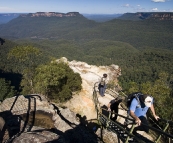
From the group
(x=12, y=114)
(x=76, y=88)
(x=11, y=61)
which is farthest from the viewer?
(x=11, y=61)

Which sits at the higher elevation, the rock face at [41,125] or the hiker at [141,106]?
the hiker at [141,106]

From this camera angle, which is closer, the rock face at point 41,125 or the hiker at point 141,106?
the hiker at point 141,106

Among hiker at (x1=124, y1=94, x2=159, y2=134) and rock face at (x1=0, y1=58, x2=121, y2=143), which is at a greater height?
hiker at (x1=124, y1=94, x2=159, y2=134)

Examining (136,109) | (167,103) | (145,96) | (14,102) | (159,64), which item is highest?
(145,96)

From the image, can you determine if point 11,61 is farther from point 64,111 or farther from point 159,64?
point 64,111

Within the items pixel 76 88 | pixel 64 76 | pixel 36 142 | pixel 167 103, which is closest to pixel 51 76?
pixel 64 76

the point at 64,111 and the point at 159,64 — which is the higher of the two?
the point at 64,111

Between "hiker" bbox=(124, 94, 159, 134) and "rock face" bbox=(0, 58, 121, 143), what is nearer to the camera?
"hiker" bbox=(124, 94, 159, 134)

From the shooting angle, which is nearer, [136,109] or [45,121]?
[136,109]

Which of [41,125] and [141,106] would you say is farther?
[41,125]

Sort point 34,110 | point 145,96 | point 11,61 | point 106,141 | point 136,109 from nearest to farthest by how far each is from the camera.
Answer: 1. point 145,96
2. point 136,109
3. point 106,141
4. point 34,110
5. point 11,61

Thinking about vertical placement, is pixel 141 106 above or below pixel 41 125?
above

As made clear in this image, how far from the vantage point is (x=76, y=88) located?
3012 centimetres

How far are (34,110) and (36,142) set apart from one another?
7.50 m
